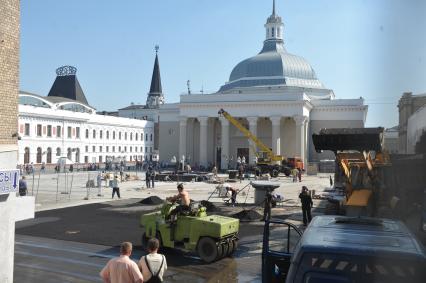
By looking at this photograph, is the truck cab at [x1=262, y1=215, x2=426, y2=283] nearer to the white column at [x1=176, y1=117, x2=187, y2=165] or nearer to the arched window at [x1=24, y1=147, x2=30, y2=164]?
the arched window at [x1=24, y1=147, x2=30, y2=164]

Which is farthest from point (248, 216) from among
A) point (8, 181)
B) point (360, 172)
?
point (8, 181)

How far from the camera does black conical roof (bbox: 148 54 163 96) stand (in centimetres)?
13762

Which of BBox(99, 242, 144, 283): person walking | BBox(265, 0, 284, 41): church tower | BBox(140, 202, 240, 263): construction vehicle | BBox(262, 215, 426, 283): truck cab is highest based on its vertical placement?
BBox(265, 0, 284, 41): church tower

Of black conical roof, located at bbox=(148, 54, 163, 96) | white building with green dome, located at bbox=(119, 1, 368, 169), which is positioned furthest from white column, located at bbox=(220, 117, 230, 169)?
black conical roof, located at bbox=(148, 54, 163, 96)

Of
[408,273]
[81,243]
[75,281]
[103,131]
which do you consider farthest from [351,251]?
[103,131]

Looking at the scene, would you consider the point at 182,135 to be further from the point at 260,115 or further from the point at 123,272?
the point at 123,272

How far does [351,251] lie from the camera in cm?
342

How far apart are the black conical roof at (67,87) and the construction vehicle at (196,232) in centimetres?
11233

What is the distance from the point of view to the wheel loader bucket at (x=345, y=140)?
15.3m

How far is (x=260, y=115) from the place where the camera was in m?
74.1

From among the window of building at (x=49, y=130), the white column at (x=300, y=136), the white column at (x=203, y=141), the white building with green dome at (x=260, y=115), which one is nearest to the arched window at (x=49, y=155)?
the window of building at (x=49, y=130)

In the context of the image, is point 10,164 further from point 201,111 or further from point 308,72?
point 308,72

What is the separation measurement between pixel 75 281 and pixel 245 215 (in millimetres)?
10604

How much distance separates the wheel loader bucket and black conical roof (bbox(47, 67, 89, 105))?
111439 mm
